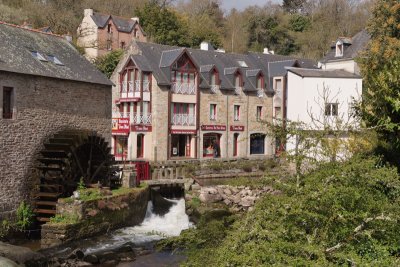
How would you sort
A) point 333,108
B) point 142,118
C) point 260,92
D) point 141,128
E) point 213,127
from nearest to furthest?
A: point 333,108, point 141,128, point 142,118, point 213,127, point 260,92

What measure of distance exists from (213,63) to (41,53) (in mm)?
18725

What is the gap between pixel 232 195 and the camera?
25062 mm

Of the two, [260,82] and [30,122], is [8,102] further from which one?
[260,82]

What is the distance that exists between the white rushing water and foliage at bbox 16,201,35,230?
282 cm

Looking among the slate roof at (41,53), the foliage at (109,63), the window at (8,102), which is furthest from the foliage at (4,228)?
the foliage at (109,63)

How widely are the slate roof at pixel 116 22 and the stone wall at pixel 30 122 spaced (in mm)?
31382

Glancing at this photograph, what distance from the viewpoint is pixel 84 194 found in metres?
17.8

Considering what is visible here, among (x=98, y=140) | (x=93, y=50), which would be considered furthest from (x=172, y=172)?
(x=93, y=50)

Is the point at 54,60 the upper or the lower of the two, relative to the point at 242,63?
lower

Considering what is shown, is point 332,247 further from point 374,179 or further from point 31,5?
point 31,5

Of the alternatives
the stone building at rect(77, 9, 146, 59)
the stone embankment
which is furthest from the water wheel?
the stone building at rect(77, 9, 146, 59)

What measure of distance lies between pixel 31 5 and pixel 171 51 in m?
22.3

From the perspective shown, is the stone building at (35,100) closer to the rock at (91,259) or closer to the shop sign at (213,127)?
the rock at (91,259)

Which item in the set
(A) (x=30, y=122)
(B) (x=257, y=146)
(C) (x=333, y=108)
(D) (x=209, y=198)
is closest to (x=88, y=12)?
(B) (x=257, y=146)
